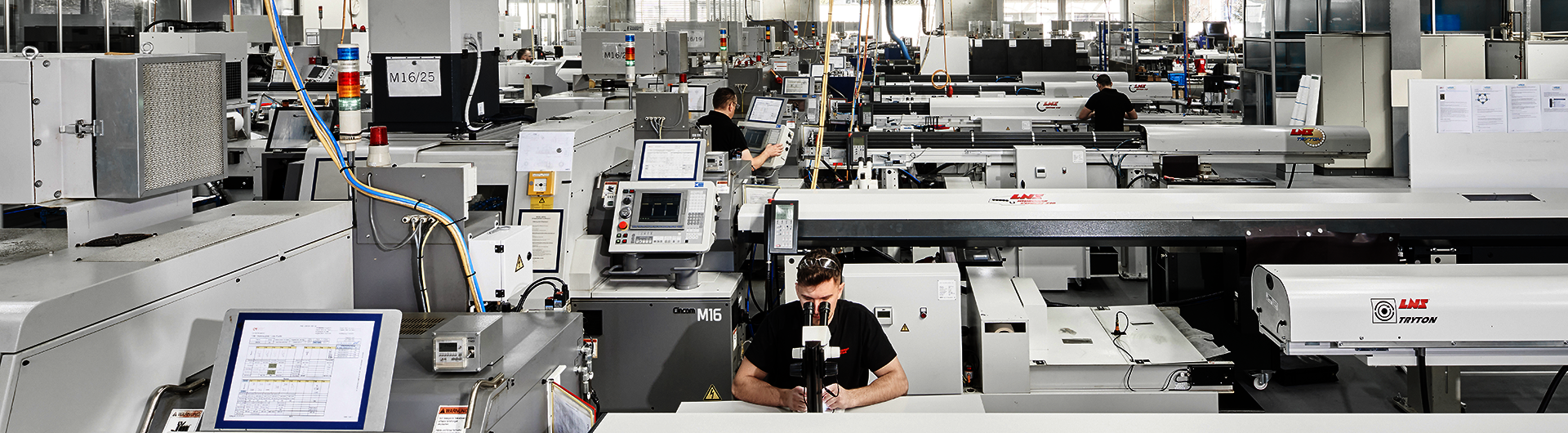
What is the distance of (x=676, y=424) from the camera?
1646mm

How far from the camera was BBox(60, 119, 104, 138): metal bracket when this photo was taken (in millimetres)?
1836

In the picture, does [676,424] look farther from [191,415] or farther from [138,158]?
[138,158]

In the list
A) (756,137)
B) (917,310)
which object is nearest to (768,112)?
(756,137)

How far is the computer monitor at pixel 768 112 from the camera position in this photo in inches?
288

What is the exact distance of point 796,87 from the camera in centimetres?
979

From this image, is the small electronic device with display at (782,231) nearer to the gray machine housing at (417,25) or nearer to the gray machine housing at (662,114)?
the gray machine housing at (417,25)

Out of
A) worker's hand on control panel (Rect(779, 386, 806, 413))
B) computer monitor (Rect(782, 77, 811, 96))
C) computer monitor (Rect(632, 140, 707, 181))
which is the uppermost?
computer monitor (Rect(782, 77, 811, 96))

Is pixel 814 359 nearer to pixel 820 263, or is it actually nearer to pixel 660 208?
pixel 820 263

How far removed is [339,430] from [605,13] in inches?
811

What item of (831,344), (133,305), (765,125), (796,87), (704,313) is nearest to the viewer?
(133,305)

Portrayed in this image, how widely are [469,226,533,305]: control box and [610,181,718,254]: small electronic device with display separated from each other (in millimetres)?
1229

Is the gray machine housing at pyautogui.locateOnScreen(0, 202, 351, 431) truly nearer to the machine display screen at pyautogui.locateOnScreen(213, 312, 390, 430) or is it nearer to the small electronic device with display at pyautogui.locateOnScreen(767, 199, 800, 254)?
the machine display screen at pyautogui.locateOnScreen(213, 312, 390, 430)

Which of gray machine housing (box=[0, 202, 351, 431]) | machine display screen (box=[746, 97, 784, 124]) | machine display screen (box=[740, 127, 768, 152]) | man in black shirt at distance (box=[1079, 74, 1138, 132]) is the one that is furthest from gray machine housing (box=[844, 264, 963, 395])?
man in black shirt at distance (box=[1079, 74, 1138, 132])

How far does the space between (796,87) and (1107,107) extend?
8.77ft
